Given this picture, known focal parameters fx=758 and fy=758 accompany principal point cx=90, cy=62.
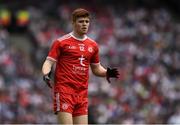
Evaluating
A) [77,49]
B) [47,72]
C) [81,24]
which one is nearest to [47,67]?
[47,72]

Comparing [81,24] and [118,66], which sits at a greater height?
[81,24]

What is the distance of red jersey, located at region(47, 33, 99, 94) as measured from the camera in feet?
33.1

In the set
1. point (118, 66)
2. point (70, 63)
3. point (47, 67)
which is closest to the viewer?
point (47, 67)

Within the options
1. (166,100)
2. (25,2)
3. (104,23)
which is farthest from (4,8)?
(166,100)

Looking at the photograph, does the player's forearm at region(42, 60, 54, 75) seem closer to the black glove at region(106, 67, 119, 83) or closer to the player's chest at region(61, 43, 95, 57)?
the player's chest at region(61, 43, 95, 57)

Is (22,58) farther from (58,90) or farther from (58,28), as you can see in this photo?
(58,90)

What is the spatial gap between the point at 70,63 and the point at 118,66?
1271 cm

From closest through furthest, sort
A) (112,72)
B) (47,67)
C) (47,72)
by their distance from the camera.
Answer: (47,72) → (47,67) → (112,72)

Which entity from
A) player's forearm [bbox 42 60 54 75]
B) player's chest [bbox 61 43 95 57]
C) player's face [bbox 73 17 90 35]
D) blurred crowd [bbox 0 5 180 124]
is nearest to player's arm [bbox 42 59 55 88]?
player's forearm [bbox 42 60 54 75]

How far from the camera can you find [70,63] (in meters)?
10.1

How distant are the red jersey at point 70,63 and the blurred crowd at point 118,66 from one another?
22.6 feet

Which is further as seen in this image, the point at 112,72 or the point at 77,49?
the point at 112,72

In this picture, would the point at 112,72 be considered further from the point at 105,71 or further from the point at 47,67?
the point at 47,67

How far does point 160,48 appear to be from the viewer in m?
25.0
